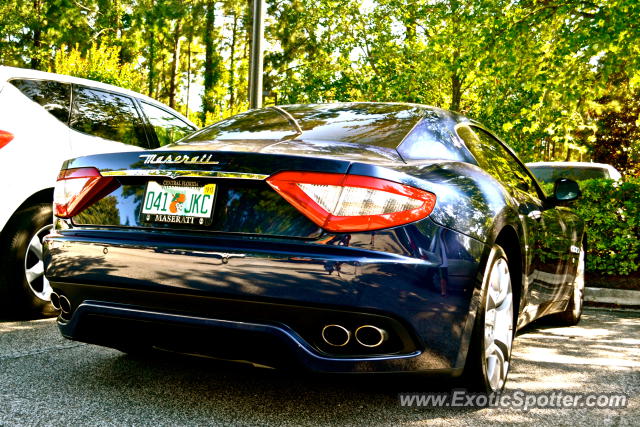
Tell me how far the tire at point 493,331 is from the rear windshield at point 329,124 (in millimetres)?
800

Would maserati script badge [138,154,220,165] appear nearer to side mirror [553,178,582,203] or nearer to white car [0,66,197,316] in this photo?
white car [0,66,197,316]

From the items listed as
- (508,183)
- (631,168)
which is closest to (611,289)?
(508,183)

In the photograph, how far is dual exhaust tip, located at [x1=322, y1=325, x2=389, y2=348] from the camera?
2824 millimetres

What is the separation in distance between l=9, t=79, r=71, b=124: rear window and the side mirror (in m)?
3.72

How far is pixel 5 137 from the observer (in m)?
4.88

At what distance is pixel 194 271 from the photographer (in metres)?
2.89

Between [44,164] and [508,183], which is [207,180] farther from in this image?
[44,164]

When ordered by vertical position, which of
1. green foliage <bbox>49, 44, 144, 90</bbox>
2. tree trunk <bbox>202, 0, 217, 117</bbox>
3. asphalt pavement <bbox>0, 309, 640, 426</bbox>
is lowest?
asphalt pavement <bbox>0, 309, 640, 426</bbox>

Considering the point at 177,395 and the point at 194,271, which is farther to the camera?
the point at 177,395

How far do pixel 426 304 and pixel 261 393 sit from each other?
1.12 metres

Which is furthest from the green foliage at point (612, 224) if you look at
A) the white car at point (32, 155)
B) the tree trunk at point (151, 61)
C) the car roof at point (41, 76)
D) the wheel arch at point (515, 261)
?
the tree trunk at point (151, 61)

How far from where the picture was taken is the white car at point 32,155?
4973mm

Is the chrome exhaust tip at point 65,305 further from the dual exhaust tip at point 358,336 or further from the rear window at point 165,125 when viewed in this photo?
the rear window at point 165,125

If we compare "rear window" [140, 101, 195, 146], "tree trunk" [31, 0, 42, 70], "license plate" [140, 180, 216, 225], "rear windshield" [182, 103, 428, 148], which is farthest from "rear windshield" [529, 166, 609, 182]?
"tree trunk" [31, 0, 42, 70]
